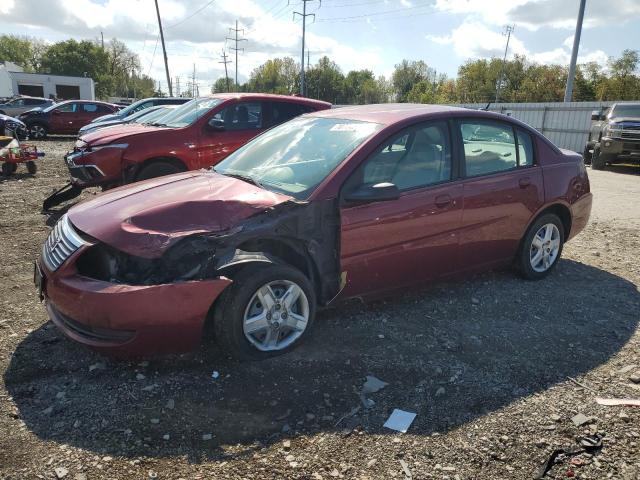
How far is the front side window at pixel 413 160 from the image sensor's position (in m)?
3.84

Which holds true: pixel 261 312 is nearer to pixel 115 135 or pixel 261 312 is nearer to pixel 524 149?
pixel 524 149

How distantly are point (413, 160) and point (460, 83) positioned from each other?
87375 millimetres

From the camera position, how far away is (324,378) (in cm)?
326

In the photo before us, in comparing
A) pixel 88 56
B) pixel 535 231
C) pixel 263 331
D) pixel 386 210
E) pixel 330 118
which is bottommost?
pixel 263 331

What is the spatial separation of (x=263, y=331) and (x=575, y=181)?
11.9 feet

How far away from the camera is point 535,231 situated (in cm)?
494

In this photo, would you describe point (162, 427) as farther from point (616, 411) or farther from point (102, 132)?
point (102, 132)

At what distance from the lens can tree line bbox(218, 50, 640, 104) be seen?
52062 mm

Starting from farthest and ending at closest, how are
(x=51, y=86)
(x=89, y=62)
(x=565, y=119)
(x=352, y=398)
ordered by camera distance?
(x=89, y=62) → (x=51, y=86) → (x=565, y=119) → (x=352, y=398)

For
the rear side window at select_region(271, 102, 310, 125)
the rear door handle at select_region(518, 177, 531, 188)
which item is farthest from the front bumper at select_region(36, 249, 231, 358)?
the rear side window at select_region(271, 102, 310, 125)

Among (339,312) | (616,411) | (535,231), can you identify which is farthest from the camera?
(535,231)

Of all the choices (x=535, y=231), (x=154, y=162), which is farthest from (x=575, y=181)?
(x=154, y=162)

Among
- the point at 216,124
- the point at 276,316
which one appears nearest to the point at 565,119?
the point at 216,124

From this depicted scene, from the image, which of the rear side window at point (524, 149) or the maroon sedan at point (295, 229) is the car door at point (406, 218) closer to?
the maroon sedan at point (295, 229)
